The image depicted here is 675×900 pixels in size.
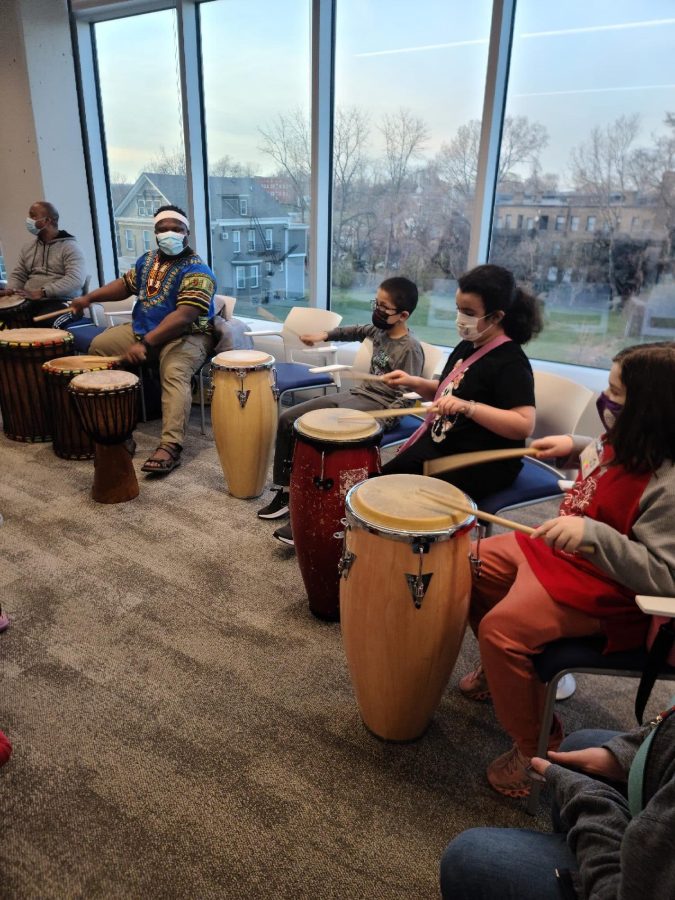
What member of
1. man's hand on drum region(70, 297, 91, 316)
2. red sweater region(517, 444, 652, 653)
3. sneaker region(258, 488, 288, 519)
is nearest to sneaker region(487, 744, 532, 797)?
red sweater region(517, 444, 652, 653)

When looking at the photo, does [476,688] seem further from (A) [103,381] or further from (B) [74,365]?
(B) [74,365]

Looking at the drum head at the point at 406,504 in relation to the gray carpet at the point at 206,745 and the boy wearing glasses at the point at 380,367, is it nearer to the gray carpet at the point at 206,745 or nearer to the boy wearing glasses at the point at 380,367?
the gray carpet at the point at 206,745

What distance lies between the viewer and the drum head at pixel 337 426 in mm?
2074

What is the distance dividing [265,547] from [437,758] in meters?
1.29

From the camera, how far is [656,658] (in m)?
1.38

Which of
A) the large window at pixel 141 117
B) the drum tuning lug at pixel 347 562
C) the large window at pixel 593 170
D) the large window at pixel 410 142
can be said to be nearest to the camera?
the drum tuning lug at pixel 347 562

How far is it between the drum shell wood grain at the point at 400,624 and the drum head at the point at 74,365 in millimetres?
2371

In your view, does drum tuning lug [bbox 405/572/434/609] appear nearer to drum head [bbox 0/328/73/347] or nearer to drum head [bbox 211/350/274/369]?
drum head [bbox 211/350/274/369]

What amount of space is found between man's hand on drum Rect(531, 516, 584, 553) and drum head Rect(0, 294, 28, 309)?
13.7 feet

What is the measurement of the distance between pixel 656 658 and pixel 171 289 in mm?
3267

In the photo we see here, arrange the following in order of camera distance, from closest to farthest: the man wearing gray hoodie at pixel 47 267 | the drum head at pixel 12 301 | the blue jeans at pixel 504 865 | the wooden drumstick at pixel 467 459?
the blue jeans at pixel 504 865 → the wooden drumstick at pixel 467 459 → the drum head at pixel 12 301 → the man wearing gray hoodie at pixel 47 267

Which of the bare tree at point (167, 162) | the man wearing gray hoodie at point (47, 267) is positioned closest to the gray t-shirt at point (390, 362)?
the man wearing gray hoodie at point (47, 267)

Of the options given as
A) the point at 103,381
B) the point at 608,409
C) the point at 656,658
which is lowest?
the point at 656,658

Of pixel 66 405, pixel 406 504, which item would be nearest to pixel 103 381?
pixel 66 405
